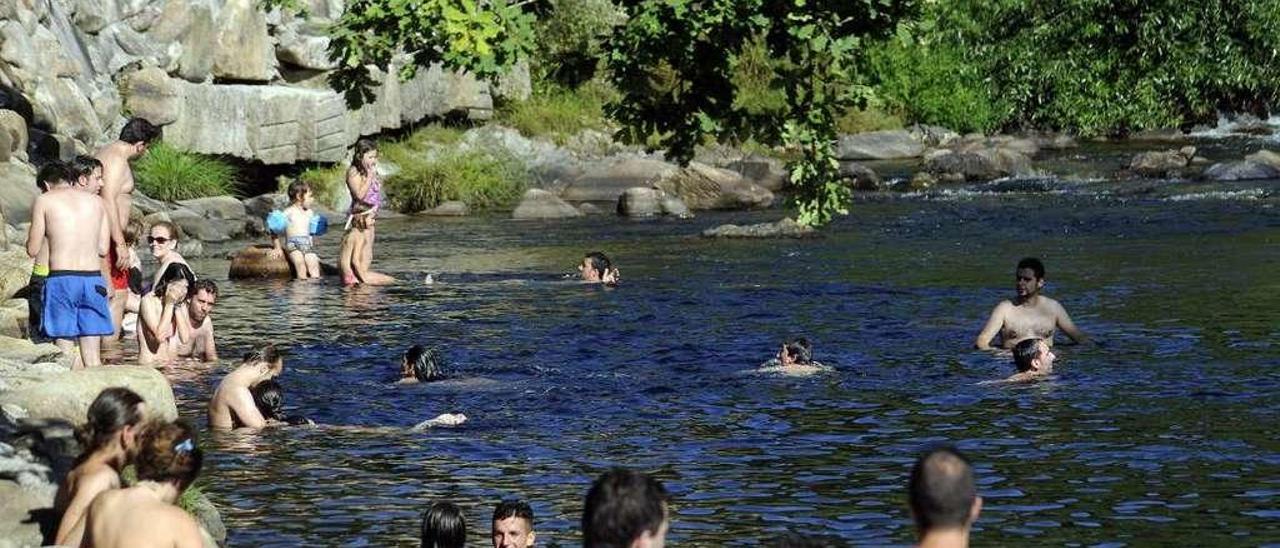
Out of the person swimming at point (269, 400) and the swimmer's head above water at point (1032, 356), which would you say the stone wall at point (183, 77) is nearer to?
the person swimming at point (269, 400)

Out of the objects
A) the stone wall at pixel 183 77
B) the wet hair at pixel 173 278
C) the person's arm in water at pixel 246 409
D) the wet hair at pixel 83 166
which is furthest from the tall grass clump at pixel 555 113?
the wet hair at pixel 83 166

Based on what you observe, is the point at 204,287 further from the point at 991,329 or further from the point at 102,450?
the point at 102,450

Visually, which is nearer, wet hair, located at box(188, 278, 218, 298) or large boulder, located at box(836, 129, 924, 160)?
wet hair, located at box(188, 278, 218, 298)

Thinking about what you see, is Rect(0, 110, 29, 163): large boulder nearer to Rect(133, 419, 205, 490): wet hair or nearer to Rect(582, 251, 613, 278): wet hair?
Rect(582, 251, 613, 278): wet hair

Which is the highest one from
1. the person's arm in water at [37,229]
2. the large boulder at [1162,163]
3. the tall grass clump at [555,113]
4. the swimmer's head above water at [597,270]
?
the tall grass clump at [555,113]

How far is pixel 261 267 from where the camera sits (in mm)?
29094

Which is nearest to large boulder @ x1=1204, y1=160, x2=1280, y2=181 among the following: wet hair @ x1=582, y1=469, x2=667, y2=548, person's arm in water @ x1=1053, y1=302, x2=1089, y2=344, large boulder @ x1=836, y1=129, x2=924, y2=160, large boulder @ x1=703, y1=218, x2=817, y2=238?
large boulder @ x1=703, y1=218, x2=817, y2=238

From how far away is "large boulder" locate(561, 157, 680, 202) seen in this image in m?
43.0

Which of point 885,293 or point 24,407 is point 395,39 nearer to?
point 24,407

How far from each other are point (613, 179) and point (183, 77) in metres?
9.21

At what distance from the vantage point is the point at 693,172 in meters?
40.8

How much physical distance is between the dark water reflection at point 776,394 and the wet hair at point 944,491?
5.27 metres

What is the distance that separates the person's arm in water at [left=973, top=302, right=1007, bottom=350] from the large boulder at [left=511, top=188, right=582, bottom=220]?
18875 millimetres

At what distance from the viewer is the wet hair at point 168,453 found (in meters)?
9.37
